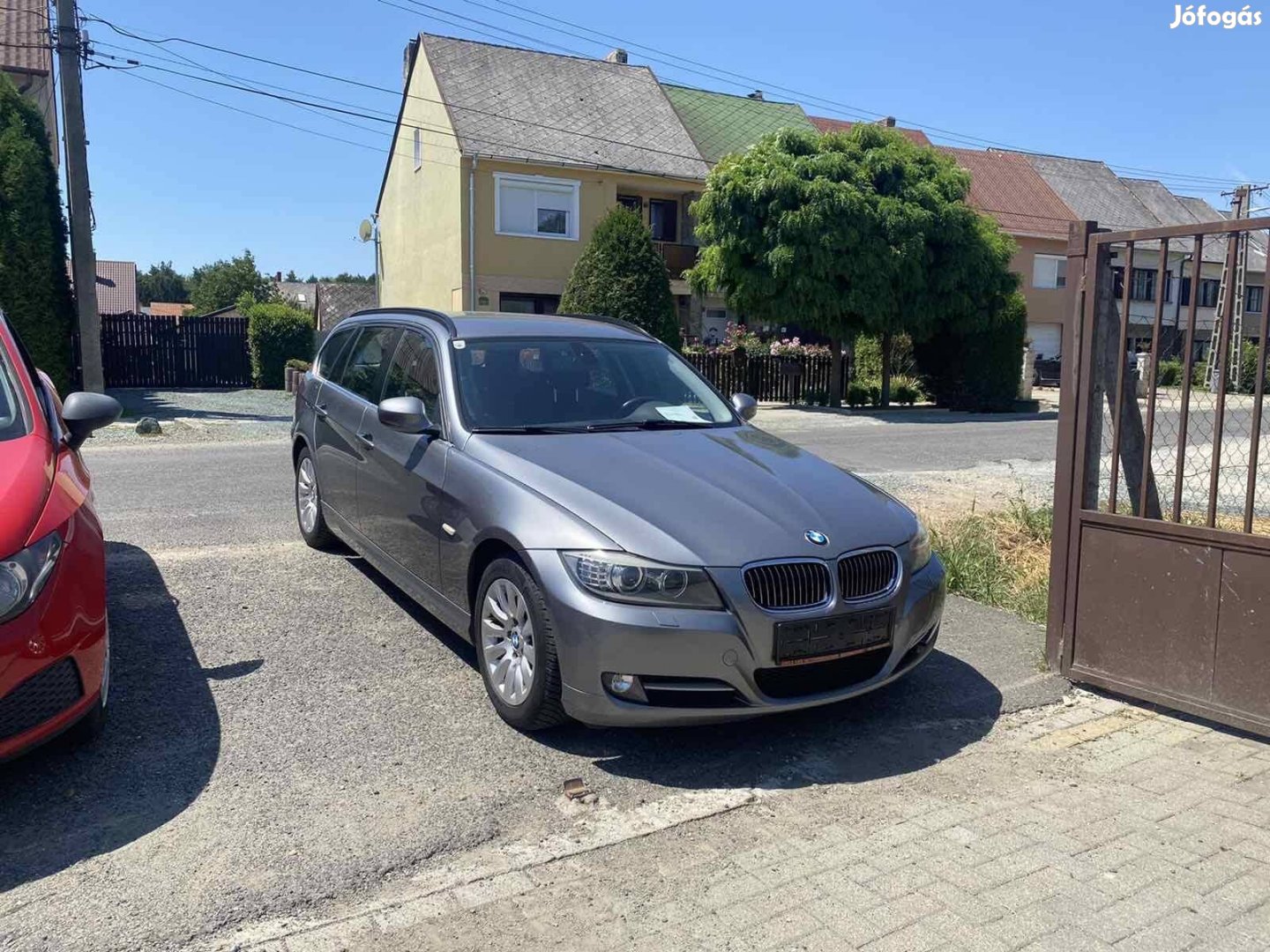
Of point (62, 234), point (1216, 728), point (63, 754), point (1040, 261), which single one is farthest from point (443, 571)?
point (1040, 261)

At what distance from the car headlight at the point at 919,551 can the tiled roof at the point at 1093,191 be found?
41.9 m

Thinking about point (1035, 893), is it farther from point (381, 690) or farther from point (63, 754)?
point (63, 754)

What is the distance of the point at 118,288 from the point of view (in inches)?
2211

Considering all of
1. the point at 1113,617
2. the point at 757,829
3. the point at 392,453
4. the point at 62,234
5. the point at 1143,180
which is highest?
the point at 1143,180

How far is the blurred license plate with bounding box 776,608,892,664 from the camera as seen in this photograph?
12.4ft

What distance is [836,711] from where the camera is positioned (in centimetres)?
449

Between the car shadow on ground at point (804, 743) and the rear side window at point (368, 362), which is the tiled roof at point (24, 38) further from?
the car shadow on ground at point (804, 743)

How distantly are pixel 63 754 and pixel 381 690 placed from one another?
1.27m

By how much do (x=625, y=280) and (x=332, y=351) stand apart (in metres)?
14.8

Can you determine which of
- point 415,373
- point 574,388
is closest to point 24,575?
point 415,373

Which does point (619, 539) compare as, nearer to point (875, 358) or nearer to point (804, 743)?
point (804, 743)

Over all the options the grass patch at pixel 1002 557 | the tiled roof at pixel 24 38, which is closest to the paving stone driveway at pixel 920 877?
the grass patch at pixel 1002 557

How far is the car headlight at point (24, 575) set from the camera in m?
3.21

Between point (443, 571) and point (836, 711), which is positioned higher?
point (443, 571)
